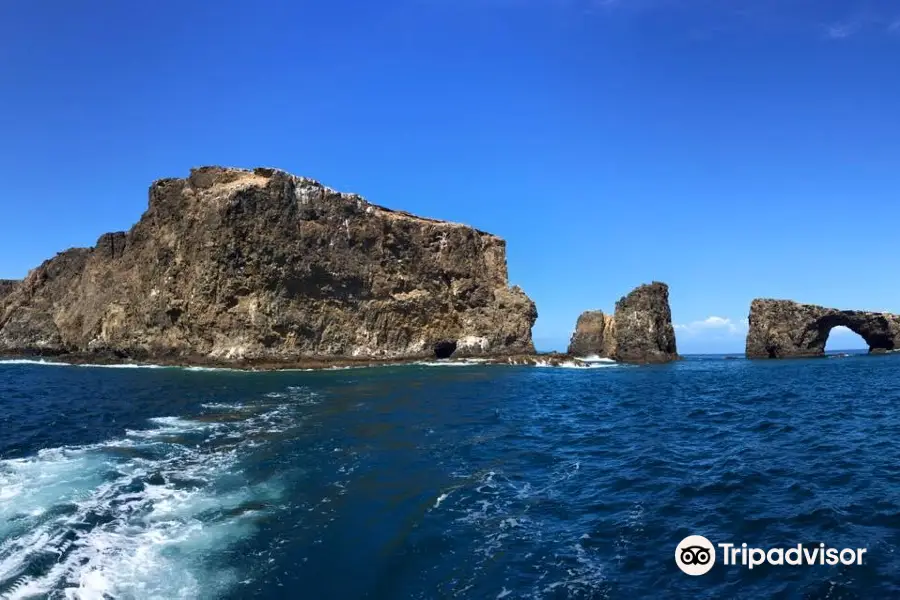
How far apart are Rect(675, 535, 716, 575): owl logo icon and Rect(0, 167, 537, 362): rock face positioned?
57.8 metres

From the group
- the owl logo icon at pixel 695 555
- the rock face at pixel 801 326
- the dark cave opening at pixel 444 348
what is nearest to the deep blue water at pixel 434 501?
the owl logo icon at pixel 695 555

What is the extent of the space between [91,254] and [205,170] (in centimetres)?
2457

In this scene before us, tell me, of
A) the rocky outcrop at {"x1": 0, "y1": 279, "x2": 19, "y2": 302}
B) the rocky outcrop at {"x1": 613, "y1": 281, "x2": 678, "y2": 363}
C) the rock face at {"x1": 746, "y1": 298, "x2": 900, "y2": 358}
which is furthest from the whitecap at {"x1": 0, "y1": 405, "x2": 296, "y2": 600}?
the rocky outcrop at {"x1": 0, "y1": 279, "x2": 19, "y2": 302}

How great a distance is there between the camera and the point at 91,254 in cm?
7781

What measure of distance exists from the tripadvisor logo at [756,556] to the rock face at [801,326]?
8443 cm

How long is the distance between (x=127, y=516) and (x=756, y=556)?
413 inches

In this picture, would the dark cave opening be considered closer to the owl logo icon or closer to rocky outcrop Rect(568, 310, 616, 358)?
rocky outcrop Rect(568, 310, 616, 358)

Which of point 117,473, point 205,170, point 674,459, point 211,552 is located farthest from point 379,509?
point 205,170

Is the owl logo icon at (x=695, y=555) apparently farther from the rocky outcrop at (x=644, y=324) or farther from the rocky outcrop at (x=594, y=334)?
the rocky outcrop at (x=594, y=334)

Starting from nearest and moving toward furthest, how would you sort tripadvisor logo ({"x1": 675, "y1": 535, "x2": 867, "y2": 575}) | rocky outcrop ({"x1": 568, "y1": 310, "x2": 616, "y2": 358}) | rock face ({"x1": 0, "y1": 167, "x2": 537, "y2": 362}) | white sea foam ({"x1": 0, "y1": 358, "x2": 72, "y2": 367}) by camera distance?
tripadvisor logo ({"x1": 675, "y1": 535, "x2": 867, "y2": 575}) → rock face ({"x1": 0, "y1": 167, "x2": 537, "y2": 362}) → white sea foam ({"x1": 0, "y1": 358, "x2": 72, "y2": 367}) → rocky outcrop ({"x1": 568, "y1": 310, "x2": 616, "y2": 358})

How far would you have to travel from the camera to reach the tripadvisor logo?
325 inches

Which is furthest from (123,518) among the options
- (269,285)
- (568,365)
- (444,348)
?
(444,348)

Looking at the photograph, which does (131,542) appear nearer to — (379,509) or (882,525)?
(379,509)

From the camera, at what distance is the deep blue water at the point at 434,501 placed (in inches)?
312
